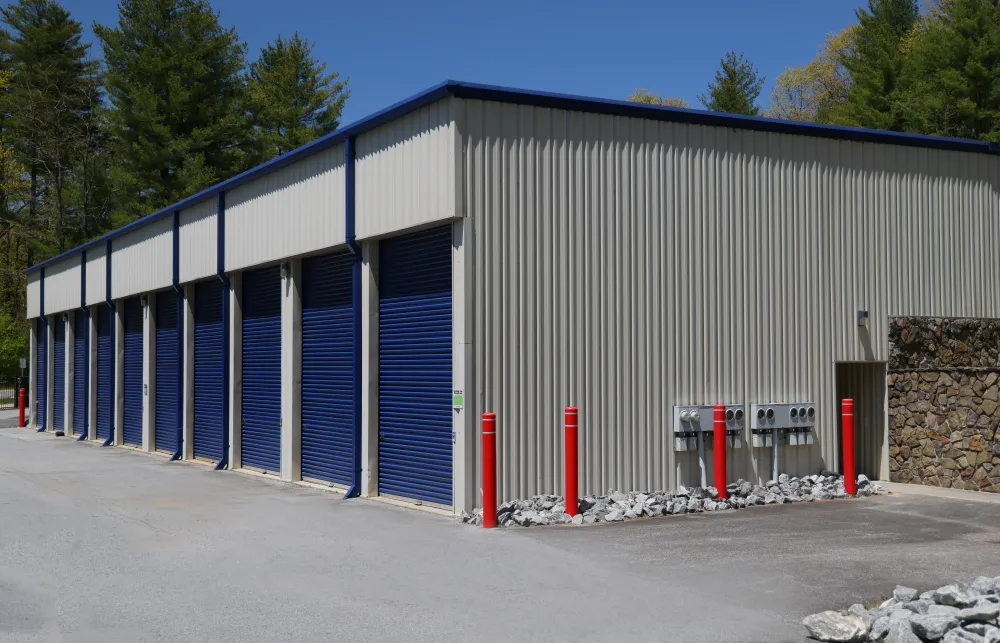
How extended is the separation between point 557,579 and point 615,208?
6.03 metres

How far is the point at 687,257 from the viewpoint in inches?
550

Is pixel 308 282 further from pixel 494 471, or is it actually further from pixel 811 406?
pixel 811 406

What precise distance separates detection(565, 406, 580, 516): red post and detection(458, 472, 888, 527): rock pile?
0.44 feet

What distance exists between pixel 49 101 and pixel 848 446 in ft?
177

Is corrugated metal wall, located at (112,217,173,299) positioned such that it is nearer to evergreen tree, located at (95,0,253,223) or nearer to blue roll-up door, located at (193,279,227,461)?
blue roll-up door, located at (193,279,227,461)

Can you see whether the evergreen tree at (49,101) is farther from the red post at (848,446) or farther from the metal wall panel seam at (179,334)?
the red post at (848,446)

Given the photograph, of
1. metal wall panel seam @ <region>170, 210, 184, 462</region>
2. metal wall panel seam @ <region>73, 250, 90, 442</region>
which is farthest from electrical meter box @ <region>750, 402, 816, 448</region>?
metal wall panel seam @ <region>73, 250, 90, 442</region>

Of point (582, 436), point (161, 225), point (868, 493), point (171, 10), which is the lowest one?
point (868, 493)

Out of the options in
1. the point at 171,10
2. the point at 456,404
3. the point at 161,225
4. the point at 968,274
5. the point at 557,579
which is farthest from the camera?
the point at 171,10

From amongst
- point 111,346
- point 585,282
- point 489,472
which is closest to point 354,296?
point 585,282

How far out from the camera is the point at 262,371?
18.7 meters

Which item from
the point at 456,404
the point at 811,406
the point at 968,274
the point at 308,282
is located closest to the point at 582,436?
the point at 456,404

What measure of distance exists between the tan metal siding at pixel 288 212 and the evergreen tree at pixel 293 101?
33048mm

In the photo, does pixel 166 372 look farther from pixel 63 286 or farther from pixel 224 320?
pixel 63 286
